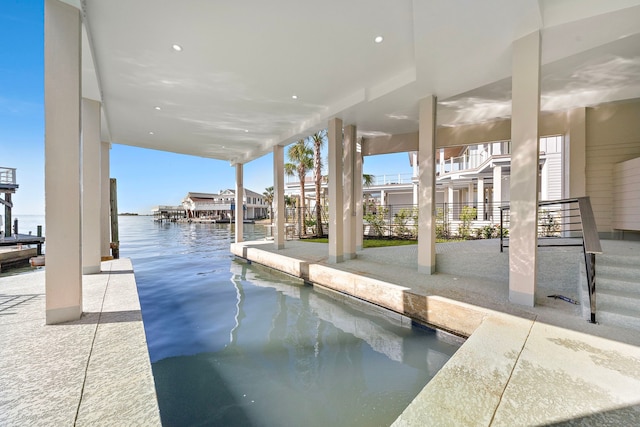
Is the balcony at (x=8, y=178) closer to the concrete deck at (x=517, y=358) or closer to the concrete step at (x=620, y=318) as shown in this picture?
the concrete deck at (x=517, y=358)

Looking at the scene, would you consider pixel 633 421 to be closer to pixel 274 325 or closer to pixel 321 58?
pixel 274 325

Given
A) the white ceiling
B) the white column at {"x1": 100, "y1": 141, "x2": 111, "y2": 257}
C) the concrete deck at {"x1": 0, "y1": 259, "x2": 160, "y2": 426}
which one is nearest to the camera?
the concrete deck at {"x1": 0, "y1": 259, "x2": 160, "y2": 426}

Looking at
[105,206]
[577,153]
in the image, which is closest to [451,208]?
[577,153]

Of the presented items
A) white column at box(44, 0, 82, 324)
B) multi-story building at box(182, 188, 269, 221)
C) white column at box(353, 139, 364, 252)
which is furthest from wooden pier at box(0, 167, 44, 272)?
multi-story building at box(182, 188, 269, 221)

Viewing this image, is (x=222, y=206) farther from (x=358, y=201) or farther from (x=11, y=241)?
(x=358, y=201)

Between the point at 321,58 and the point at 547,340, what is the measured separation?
4.72 m

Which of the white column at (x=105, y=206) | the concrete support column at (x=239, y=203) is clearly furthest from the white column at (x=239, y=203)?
the white column at (x=105, y=206)

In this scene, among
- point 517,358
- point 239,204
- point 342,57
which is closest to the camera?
point 517,358

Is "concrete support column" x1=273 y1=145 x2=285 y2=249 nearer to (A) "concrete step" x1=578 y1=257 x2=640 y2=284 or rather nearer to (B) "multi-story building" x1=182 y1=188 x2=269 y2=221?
(A) "concrete step" x1=578 y1=257 x2=640 y2=284

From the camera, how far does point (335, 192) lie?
7.03m

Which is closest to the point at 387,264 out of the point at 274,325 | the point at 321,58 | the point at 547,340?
the point at 274,325

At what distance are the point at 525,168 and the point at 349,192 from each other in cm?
445

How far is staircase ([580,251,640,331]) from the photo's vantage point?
296 centimetres

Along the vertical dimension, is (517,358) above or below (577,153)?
below
